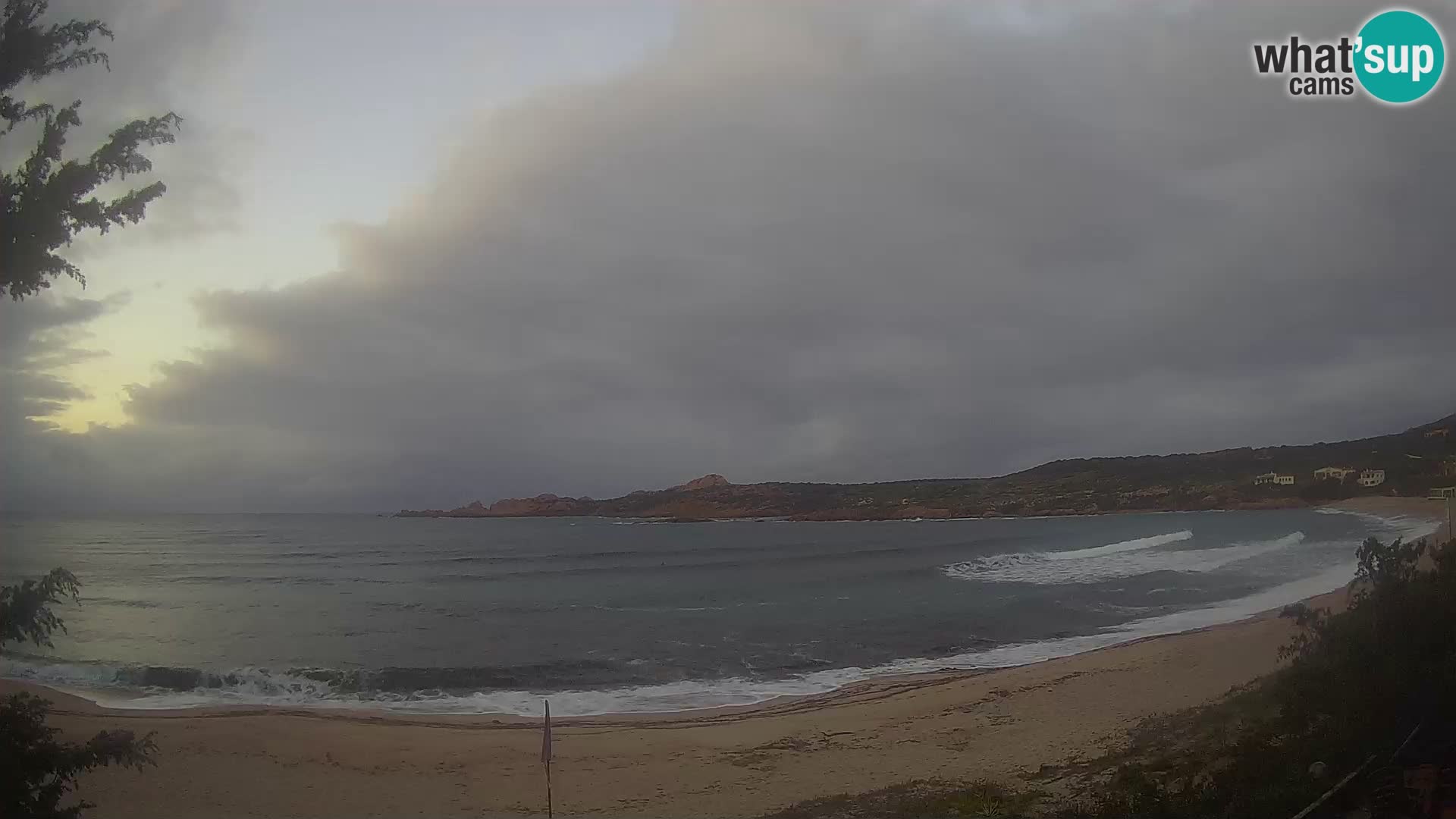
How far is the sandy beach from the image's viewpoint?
8734mm

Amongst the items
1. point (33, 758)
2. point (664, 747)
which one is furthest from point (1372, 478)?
point (33, 758)

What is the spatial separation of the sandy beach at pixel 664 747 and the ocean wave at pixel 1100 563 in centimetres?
1935

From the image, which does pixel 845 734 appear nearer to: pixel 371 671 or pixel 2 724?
pixel 2 724

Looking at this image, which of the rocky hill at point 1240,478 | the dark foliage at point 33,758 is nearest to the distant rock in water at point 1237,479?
the rocky hill at point 1240,478

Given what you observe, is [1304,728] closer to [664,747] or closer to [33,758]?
[664,747]

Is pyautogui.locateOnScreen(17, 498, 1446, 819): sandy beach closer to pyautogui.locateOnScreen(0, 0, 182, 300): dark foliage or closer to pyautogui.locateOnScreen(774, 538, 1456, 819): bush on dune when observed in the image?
pyautogui.locateOnScreen(774, 538, 1456, 819): bush on dune

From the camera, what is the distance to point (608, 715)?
523 inches

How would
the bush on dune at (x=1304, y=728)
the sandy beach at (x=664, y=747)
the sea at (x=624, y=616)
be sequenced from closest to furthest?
the bush on dune at (x=1304, y=728), the sandy beach at (x=664, y=747), the sea at (x=624, y=616)

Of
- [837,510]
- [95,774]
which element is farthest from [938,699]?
[837,510]

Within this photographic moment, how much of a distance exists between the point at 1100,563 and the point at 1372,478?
3082 cm

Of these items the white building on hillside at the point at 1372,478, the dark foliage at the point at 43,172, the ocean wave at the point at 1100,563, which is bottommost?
the ocean wave at the point at 1100,563

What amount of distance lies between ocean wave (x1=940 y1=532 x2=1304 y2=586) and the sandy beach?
1935 cm

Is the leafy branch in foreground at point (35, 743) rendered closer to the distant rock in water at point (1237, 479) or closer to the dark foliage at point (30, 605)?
the dark foliage at point (30, 605)

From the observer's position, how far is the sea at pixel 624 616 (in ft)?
51.4
